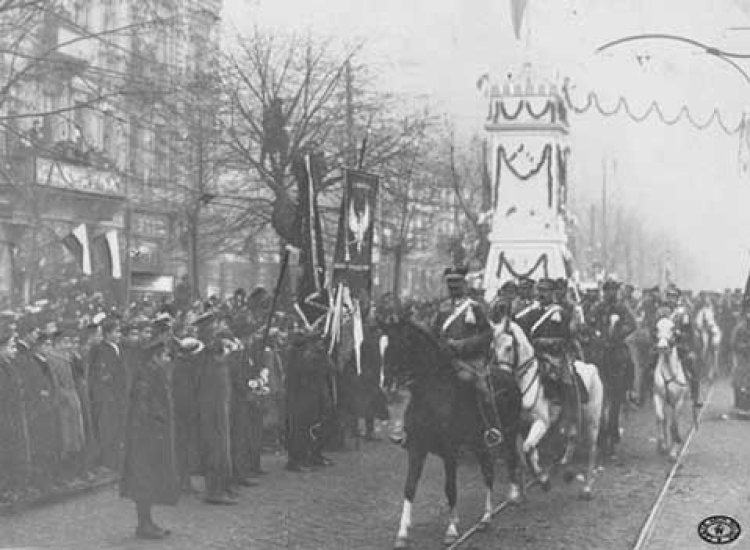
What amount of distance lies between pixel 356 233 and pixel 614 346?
373 centimetres

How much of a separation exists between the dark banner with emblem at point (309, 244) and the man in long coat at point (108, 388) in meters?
2.25

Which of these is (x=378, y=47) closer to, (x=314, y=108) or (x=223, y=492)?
(x=314, y=108)

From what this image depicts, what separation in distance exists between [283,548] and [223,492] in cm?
236

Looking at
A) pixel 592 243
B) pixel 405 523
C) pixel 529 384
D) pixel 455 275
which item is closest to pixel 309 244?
pixel 529 384

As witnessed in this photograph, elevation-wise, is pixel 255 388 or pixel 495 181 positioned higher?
pixel 495 181

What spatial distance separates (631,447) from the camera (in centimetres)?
1500

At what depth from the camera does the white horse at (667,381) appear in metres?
13.7

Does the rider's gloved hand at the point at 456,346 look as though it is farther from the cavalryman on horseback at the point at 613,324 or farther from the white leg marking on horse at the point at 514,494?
the cavalryman on horseback at the point at 613,324

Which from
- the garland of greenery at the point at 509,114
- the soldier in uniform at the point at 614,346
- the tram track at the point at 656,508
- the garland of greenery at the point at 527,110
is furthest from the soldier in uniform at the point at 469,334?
the garland of greenery at the point at 509,114

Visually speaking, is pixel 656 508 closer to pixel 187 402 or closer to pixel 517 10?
pixel 187 402

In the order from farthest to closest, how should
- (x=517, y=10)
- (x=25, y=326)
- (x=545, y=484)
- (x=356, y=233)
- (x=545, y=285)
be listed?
(x=517, y=10) < (x=356, y=233) < (x=545, y=285) < (x=25, y=326) < (x=545, y=484)

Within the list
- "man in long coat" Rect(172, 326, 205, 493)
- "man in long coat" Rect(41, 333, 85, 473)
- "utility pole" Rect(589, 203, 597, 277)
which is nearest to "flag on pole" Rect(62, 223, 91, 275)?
"man in long coat" Rect(41, 333, 85, 473)

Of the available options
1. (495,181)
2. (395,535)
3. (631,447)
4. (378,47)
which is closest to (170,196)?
(378,47)

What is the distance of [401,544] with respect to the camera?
864 cm
